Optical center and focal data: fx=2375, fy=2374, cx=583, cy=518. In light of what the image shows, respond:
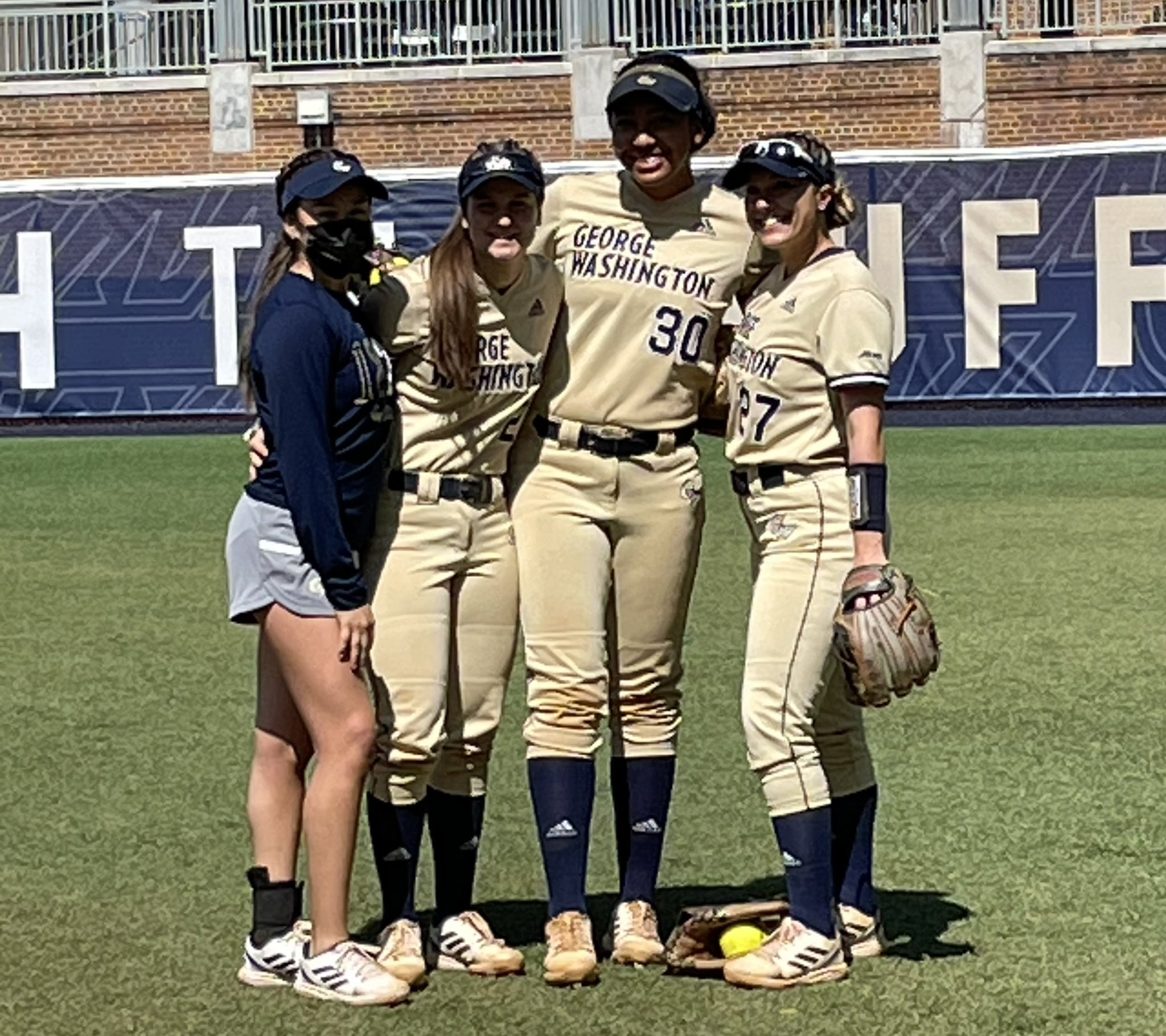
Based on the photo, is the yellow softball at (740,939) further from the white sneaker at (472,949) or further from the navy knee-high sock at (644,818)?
the white sneaker at (472,949)

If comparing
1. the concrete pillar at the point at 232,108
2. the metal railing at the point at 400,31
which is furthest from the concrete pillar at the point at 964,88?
the concrete pillar at the point at 232,108

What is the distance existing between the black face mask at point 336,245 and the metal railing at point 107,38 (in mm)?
27428

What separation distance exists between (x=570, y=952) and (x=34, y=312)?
20912mm

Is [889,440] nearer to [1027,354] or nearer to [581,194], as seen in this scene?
[1027,354]

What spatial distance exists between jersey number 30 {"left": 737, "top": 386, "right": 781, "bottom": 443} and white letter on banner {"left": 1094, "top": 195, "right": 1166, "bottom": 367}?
18675 millimetres

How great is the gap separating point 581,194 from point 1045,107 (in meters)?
25.3

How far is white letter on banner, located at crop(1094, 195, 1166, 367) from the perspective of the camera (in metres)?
23.9

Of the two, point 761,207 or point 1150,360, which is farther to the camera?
point 1150,360

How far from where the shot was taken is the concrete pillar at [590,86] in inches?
1222

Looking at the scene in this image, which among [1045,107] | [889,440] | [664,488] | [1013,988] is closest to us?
[1013,988]

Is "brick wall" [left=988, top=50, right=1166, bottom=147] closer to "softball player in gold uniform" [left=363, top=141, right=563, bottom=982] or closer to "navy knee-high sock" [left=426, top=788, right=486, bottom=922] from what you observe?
"softball player in gold uniform" [left=363, top=141, right=563, bottom=982]

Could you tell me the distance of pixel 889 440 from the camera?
22.7m

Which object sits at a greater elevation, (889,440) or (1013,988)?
(889,440)

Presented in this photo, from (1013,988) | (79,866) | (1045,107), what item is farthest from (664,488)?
(1045,107)
